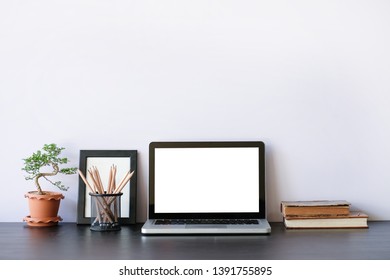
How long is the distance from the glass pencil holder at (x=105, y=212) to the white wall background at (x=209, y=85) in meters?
0.15

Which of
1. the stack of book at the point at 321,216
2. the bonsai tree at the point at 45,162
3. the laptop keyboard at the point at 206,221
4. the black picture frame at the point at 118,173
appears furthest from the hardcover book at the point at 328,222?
the bonsai tree at the point at 45,162

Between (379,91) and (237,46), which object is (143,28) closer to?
(237,46)

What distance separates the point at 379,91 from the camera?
1.72 meters

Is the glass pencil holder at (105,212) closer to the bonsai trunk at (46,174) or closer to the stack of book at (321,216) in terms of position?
the bonsai trunk at (46,174)

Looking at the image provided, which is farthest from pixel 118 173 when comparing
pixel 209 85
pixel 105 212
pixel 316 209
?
pixel 316 209

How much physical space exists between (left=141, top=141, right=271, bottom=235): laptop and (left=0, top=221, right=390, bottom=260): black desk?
0.38 feet

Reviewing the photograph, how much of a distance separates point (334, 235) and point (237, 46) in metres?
0.68

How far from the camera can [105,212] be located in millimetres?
1580

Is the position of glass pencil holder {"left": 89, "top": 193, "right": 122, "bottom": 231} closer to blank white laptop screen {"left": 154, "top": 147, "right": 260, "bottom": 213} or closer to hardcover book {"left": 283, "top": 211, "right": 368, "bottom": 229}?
blank white laptop screen {"left": 154, "top": 147, "right": 260, "bottom": 213}

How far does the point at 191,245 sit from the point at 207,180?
339mm

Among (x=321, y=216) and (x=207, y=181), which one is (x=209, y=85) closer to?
(x=207, y=181)

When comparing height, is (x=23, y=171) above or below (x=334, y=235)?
above
